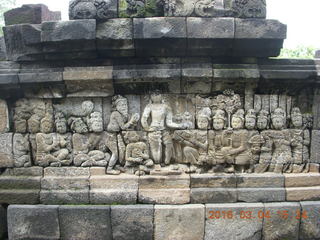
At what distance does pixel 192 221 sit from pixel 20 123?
9.31 feet

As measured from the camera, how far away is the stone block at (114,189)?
369 cm

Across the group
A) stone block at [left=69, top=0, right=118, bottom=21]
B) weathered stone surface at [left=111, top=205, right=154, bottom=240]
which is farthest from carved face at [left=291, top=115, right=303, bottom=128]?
stone block at [left=69, top=0, right=118, bottom=21]

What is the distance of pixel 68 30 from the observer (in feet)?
10.9

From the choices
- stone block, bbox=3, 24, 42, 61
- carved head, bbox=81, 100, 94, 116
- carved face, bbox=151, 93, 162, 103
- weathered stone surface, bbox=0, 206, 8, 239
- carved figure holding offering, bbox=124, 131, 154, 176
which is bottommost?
weathered stone surface, bbox=0, 206, 8, 239

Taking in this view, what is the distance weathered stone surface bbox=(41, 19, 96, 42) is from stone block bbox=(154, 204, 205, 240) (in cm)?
249

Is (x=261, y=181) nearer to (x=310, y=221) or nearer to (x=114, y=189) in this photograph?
(x=310, y=221)

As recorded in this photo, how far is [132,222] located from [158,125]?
4.57 feet

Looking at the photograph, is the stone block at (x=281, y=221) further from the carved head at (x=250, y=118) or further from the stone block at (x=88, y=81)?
the stone block at (x=88, y=81)

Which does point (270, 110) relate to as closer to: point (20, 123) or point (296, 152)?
point (296, 152)

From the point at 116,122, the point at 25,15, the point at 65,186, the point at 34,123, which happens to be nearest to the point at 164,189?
the point at 116,122

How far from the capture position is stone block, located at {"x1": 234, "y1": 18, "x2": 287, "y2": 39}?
10.9 ft

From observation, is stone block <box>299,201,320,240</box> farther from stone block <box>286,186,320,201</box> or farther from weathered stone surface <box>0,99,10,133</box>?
weathered stone surface <box>0,99,10,133</box>

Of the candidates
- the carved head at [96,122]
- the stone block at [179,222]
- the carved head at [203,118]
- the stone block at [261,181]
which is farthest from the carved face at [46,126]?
the stone block at [261,181]

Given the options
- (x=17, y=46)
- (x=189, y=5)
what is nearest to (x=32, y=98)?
(x=17, y=46)
